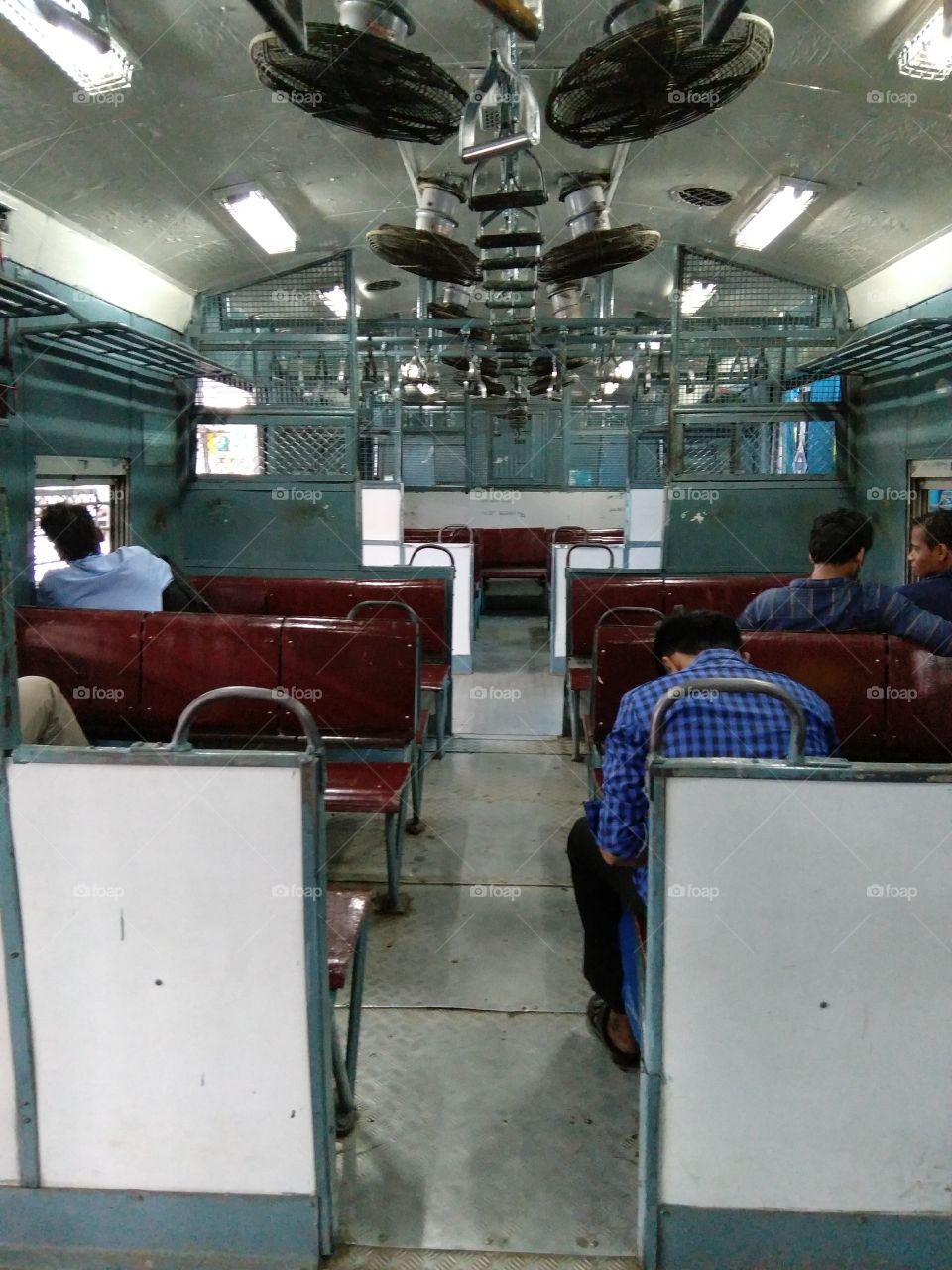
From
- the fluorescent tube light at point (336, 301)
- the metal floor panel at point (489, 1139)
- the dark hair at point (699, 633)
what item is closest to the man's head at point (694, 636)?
the dark hair at point (699, 633)

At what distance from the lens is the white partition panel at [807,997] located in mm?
1735

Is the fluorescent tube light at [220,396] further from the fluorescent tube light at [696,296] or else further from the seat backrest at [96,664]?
the fluorescent tube light at [696,296]

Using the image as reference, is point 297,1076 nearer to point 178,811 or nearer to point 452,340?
point 178,811

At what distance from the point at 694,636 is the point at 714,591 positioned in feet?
12.5

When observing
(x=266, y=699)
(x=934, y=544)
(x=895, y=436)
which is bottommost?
(x=266, y=699)

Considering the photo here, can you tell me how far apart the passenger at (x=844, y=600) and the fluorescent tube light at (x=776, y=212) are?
298 centimetres

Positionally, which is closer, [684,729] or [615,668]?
[684,729]

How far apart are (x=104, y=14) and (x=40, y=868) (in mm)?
3580

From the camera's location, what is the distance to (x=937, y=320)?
4.77 meters

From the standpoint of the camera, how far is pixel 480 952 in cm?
337

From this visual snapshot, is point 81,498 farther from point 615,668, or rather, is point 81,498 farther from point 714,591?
point 714,591

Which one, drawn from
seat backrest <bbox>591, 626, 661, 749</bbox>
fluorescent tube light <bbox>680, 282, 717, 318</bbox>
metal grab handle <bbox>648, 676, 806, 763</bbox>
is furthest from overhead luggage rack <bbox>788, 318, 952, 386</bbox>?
metal grab handle <bbox>648, 676, 806, 763</bbox>

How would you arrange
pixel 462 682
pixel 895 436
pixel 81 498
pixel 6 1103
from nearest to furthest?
pixel 6 1103 → pixel 81 498 → pixel 895 436 → pixel 462 682

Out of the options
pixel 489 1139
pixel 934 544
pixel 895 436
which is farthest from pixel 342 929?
pixel 895 436
